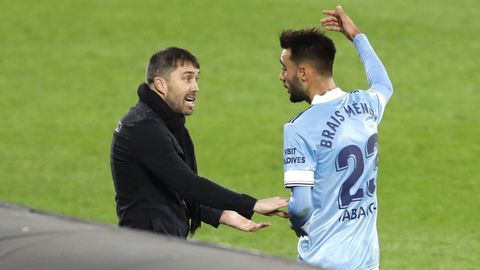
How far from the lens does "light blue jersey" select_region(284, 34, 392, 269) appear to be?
6184 millimetres

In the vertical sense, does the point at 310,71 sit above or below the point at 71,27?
below

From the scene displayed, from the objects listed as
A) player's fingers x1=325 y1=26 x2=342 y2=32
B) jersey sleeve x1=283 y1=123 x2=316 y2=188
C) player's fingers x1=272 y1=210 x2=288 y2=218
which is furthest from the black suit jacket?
player's fingers x1=325 y1=26 x2=342 y2=32

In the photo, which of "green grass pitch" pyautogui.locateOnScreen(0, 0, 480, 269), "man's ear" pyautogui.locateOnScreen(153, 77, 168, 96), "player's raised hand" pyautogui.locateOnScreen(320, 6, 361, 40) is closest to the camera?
"man's ear" pyautogui.locateOnScreen(153, 77, 168, 96)

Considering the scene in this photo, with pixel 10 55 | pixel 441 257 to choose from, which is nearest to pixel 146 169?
Answer: pixel 441 257

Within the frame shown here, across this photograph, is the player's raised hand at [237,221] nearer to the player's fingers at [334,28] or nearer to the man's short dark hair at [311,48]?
the man's short dark hair at [311,48]

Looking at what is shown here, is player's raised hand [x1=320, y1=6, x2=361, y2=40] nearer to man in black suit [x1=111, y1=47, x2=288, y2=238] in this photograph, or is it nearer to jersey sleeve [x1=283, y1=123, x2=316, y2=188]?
man in black suit [x1=111, y1=47, x2=288, y2=238]

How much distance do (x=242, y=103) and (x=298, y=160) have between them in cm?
1001

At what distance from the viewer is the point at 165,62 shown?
6.63 metres

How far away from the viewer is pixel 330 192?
621cm

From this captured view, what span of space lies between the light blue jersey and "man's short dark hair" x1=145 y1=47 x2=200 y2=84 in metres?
0.73

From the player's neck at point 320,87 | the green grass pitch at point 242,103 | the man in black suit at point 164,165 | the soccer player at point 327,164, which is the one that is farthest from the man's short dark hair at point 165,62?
the green grass pitch at point 242,103

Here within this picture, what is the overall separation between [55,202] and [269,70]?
5365mm

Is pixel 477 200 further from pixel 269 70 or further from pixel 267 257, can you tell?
pixel 267 257

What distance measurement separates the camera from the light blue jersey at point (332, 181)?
6184 mm
